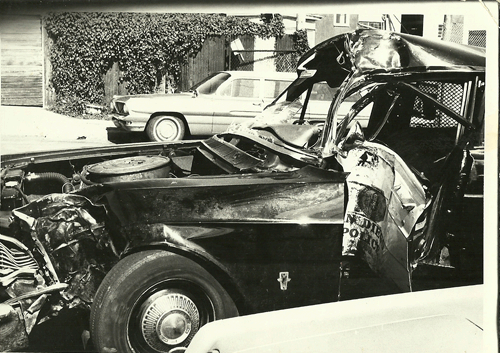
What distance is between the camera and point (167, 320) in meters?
2.50

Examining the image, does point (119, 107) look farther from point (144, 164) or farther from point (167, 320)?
point (167, 320)

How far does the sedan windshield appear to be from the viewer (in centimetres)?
317

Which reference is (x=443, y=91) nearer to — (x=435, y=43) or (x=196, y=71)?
(x=435, y=43)

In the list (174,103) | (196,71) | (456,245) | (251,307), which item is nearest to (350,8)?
(196,71)

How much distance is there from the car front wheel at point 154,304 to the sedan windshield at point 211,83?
1222mm

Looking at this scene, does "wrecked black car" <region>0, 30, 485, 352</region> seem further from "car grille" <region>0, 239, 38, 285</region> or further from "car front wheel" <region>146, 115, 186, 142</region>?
"car front wheel" <region>146, 115, 186, 142</region>

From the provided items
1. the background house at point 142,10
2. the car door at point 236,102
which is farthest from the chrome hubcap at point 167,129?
the background house at point 142,10

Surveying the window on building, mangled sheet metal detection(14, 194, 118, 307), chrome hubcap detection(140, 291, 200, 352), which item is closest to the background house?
the window on building

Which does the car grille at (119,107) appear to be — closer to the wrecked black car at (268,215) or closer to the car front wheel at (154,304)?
the wrecked black car at (268,215)

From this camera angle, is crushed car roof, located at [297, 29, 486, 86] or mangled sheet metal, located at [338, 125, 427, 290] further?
crushed car roof, located at [297, 29, 486, 86]

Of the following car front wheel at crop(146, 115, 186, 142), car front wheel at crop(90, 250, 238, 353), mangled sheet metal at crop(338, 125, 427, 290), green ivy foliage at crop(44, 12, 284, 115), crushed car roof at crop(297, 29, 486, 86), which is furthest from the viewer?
car front wheel at crop(146, 115, 186, 142)

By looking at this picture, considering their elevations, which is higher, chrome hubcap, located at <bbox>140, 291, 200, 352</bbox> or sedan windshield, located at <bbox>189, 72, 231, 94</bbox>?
sedan windshield, located at <bbox>189, 72, 231, 94</bbox>

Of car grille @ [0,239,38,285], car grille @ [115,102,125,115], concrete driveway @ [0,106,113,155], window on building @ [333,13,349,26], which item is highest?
window on building @ [333,13,349,26]

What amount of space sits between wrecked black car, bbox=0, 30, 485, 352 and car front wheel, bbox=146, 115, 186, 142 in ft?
0.98
